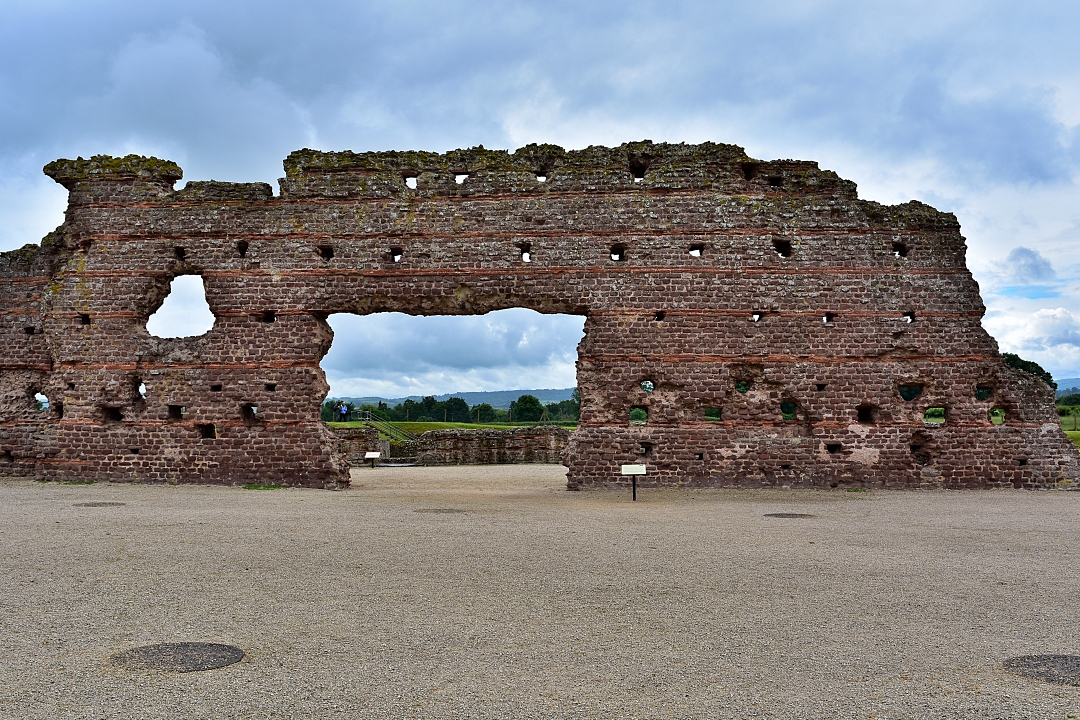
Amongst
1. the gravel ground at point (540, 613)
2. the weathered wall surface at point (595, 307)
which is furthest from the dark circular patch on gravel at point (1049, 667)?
the weathered wall surface at point (595, 307)

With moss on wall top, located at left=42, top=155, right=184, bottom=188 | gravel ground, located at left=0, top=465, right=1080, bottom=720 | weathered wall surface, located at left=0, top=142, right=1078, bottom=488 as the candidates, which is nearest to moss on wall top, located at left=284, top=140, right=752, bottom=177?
weathered wall surface, located at left=0, top=142, right=1078, bottom=488

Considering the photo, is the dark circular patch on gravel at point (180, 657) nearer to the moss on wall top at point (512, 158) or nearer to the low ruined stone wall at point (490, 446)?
the moss on wall top at point (512, 158)

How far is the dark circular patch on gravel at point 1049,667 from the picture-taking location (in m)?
4.39

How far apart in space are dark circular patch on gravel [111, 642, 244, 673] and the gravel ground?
99mm

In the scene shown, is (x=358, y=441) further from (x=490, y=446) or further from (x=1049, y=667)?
(x=1049, y=667)

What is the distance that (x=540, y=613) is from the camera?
5750mm

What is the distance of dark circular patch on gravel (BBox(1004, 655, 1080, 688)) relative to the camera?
439cm

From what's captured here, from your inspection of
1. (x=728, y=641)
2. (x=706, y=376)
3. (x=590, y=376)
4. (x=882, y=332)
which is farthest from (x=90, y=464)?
(x=882, y=332)

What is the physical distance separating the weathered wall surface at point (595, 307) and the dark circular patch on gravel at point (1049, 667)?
1037cm

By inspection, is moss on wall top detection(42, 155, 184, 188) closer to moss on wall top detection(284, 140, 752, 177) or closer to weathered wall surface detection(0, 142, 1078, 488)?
weathered wall surface detection(0, 142, 1078, 488)

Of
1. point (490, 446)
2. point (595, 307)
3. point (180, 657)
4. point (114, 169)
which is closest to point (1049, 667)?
point (180, 657)

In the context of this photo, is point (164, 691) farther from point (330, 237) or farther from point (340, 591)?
point (330, 237)

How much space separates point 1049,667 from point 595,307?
11.5 m

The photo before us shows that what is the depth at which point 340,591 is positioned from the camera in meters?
6.42
